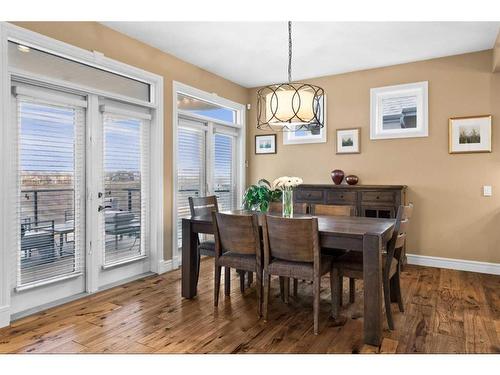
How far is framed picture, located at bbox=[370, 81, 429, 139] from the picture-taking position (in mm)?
4594

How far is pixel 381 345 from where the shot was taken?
2.40 metres

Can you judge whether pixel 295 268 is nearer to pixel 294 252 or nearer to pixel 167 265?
pixel 294 252

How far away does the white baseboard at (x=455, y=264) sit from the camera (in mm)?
4219

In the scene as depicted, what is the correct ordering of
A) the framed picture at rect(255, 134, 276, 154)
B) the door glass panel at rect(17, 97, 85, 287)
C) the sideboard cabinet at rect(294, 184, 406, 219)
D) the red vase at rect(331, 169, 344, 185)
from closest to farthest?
the door glass panel at rect(17, 97, 85, 287) → the sideboard cabinet at rect(294, 184, 406, 219) → the red vase at rect(331, 169, 344, 185) → the framed picture at rect(255, 134, 276, 154)

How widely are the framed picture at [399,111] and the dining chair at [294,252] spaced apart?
270 cm

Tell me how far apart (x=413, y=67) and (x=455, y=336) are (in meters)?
3.49

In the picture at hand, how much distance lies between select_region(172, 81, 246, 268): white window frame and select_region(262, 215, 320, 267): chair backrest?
1991 mm

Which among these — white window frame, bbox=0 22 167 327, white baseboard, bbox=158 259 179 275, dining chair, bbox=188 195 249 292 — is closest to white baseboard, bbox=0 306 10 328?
white window frame, bbox=0 22 167 327

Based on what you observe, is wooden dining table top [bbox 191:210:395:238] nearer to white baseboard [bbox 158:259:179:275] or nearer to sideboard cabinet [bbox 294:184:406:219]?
sideboard cabinet [bbox 294:184:406:219]

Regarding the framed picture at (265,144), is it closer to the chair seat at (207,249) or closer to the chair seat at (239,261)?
the chair seat at (207,249)

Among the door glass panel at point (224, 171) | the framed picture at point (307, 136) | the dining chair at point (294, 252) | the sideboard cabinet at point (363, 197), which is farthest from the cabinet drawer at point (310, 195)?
the dining chair at point (294, 252)

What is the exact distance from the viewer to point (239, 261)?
9.82ft
